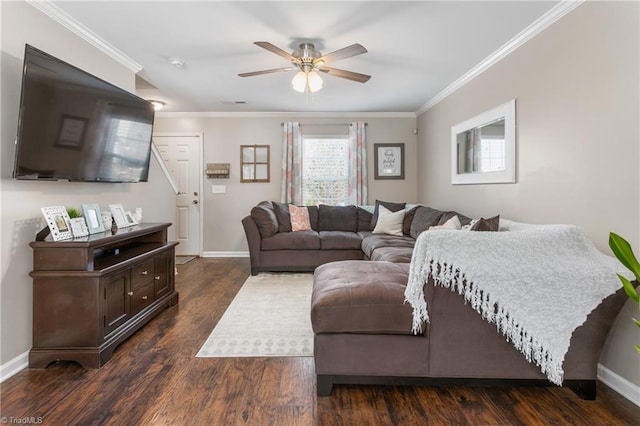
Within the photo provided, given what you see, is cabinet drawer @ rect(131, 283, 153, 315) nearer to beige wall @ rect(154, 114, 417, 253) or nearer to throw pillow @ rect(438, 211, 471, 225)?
beige wall @ rect(154, 114, 417, 253)

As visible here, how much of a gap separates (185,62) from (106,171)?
138 cm

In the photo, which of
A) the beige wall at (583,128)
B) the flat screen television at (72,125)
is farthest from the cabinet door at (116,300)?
the beige wall at (583,128)

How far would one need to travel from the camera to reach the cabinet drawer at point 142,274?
2396mm

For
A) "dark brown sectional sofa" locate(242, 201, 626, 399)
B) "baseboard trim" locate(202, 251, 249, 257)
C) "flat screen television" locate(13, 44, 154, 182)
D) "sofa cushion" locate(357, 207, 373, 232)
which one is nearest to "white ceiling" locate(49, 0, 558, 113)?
"flat screen television" locate(13, 44, 154, 182)

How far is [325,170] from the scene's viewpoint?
17.7 ft

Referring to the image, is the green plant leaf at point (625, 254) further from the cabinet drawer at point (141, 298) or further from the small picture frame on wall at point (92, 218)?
the small picture frame on wall at point (92, 218)

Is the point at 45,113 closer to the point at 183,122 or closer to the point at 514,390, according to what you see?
the point at 514,390

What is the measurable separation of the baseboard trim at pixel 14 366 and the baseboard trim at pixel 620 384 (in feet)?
11.3

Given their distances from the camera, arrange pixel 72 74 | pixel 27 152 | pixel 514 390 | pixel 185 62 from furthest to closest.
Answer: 1. pixel 185 62
2. pixel 72 74
3. pixel 27 152
4. pixel 514 390

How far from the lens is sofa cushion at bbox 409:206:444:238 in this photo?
3734 mm

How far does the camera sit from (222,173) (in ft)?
17.3

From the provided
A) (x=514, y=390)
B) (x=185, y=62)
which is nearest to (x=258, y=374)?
(x=514, y=390)

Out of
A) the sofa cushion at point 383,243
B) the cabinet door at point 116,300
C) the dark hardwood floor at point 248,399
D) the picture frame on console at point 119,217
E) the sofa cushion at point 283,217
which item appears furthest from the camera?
the sofa cushion at point 283,217

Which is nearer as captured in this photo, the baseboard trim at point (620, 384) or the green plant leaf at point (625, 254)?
the green plant leaf at point (625, 254)
